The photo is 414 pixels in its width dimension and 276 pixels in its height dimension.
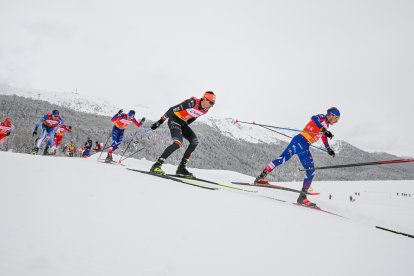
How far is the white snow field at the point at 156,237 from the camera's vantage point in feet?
4.92

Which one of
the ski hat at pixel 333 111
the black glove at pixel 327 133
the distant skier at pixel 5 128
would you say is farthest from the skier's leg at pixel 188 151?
the distant skier at pixel 5 128

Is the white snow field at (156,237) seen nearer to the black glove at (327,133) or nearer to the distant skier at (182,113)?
the distant skier at (182,113)

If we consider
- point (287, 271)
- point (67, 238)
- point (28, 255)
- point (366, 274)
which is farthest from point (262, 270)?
point (28, 255)

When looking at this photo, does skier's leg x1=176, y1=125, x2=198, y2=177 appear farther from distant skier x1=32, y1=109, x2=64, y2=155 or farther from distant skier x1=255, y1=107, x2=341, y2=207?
distant skier x1=32, y1=109, x2=64, y2=155

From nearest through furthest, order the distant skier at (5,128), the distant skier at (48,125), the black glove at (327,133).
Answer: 1. the black glove at (327,133)
2. the distant skier at (48,125)
3. the distant skier at (5,128)

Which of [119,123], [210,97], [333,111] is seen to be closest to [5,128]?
[119,123]

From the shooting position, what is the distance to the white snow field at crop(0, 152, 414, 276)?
1.50 meters

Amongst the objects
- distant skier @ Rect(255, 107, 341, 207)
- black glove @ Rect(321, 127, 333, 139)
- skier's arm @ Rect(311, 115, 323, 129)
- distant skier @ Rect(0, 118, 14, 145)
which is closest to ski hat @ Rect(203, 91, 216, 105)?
distant skier @ Rect(255, 107, 341, 207)

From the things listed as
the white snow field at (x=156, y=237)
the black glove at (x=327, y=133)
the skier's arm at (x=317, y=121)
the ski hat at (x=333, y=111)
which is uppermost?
the ski hat at (x=333, y=111)

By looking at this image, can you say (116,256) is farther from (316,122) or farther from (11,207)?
(316,122)

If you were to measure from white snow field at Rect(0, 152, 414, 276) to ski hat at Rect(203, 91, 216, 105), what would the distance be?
3.23 m

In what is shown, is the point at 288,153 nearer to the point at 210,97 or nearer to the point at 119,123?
the point at 210,97

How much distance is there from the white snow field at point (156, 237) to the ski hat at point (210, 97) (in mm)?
3227

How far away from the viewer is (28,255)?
55.6 inches
